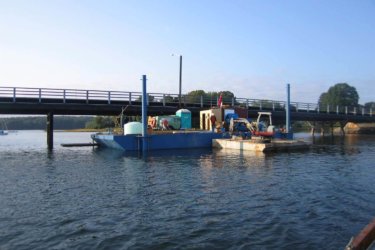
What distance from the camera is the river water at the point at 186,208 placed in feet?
31.2

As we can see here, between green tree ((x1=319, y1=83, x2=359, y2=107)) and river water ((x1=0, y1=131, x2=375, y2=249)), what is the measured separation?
151m

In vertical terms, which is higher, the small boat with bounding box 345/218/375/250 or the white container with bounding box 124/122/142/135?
the white container with bounding box 124/122/142/135

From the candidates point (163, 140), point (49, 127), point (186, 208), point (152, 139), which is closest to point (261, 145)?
point (163, 140)

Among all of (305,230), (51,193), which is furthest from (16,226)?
(305,230)

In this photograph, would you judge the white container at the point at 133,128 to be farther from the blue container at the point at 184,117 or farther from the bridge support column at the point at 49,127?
the bridge support column at the point at 49,127

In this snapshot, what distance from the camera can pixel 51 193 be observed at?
15.2 metres

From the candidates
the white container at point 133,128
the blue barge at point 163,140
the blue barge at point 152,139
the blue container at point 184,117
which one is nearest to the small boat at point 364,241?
the blue barge at point 152,139

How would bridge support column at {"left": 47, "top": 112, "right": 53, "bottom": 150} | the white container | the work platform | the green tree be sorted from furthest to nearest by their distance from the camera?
1. the green tree
2. bridge support column at {"left": 47, "top": 112, "right": 53, "bottom": 150}
3. the white container
4. the work platform

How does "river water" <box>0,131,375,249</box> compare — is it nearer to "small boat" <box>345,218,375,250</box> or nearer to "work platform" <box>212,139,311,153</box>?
"small boat" <box>345,218,375,250</box>

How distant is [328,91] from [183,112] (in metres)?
142

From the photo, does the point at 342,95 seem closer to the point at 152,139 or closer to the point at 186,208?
the point at 152,139

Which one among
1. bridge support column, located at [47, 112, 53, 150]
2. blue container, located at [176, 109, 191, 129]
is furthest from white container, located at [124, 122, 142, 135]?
bridge support column, located at [47, 112, 53, 150]

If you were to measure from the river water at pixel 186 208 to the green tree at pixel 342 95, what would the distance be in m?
151

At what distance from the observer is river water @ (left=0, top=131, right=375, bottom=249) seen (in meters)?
9.52
